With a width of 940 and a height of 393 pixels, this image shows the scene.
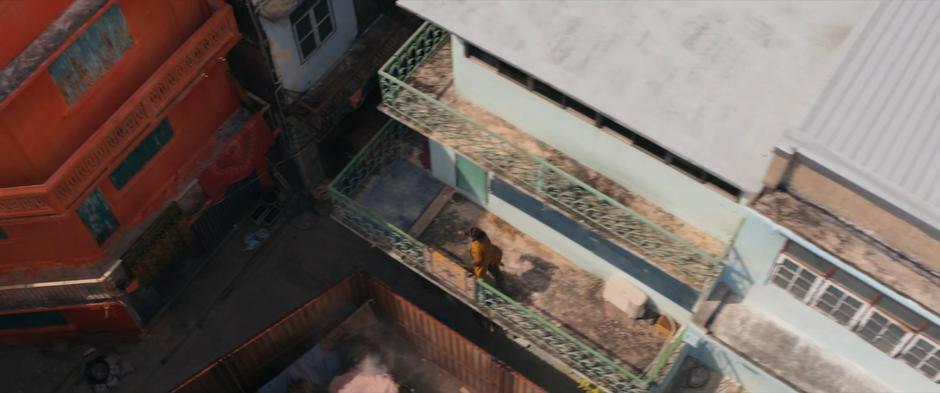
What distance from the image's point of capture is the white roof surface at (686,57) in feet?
60.5

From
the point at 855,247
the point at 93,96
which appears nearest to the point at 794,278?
the point at 855,247

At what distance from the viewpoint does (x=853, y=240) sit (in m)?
17.8

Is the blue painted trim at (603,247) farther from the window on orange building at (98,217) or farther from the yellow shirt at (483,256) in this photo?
the window on orange building at (98,217)

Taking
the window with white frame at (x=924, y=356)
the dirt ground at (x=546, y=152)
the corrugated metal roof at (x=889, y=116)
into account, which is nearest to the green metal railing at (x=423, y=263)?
the dirt ground at (x=546, y=152)

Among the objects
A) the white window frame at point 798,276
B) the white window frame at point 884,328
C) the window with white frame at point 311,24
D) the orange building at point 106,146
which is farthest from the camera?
the window with white frame at point 311,24

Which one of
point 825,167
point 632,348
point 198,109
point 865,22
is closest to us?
point 825,167

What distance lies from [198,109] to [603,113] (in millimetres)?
12178

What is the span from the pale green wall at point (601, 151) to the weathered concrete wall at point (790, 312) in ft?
2.04

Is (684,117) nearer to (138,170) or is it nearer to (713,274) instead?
(713,274)

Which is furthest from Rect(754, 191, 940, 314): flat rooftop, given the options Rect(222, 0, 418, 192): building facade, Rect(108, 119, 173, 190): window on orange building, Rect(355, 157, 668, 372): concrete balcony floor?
Rect(108, 119, 173, 190): window on orange building

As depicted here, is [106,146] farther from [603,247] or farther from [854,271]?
[854,271]

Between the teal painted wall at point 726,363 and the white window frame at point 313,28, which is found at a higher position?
the white window frame at point 313,28

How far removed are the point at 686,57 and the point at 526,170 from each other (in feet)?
14.8

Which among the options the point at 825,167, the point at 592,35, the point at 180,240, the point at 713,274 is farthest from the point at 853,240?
the point at 180,240
